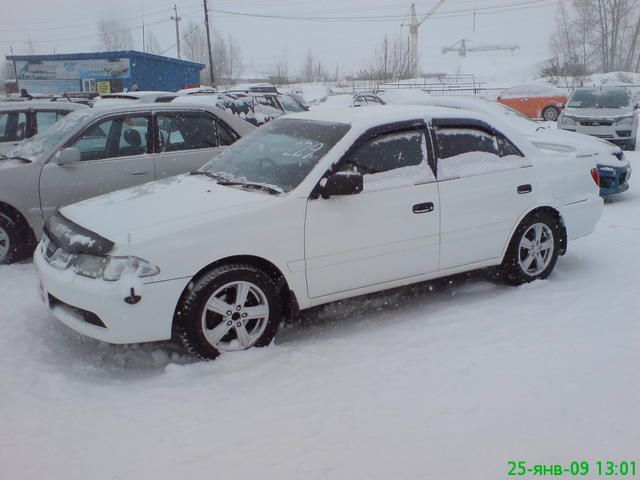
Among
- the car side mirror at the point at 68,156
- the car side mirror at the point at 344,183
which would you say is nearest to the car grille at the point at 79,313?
the car side mirror at the point at 344,183

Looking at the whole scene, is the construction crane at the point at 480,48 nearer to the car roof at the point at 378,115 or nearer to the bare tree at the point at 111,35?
the bare tree at the point at 111,35

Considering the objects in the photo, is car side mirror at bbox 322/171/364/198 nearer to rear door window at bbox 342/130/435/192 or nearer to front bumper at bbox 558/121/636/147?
rear door window at bbox 342/130/435/192

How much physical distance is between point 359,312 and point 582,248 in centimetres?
296

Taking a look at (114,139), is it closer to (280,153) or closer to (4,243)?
(4,243)

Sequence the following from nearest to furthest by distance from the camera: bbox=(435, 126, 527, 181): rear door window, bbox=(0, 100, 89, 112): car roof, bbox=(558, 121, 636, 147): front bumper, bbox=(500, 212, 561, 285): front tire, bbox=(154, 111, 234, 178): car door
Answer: bbox=(435, 126, 527, 181): rear door window < bbox=(500, 212, 561, 285): front tire < bbox=(154, 111, 234, 178): car door < bbox=(0, 100, 89, 112): car roof < bbox=(558, 121, 636, 147): front bumper

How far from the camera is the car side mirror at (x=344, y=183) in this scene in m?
4.19

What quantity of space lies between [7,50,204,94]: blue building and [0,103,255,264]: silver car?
28122mm

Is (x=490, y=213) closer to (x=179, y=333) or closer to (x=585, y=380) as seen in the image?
(x=585, y=380)

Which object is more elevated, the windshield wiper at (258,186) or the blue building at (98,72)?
the blue building at (98,72)

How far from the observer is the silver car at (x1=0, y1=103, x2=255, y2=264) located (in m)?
6.15

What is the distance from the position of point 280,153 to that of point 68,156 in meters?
2.56

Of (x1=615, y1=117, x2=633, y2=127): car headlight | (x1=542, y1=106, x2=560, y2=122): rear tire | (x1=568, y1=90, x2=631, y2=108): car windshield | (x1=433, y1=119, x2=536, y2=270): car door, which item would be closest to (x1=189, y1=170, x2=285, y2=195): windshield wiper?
(x1=433, y1=119, x2=536, y2=270): car door

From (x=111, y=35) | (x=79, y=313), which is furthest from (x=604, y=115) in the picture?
(x=111, y=35)

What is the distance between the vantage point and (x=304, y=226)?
4.20m
